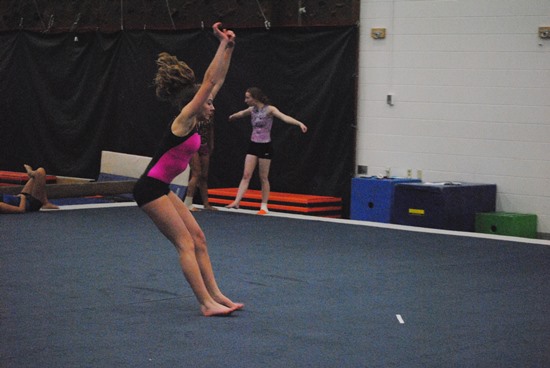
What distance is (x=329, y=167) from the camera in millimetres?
12711

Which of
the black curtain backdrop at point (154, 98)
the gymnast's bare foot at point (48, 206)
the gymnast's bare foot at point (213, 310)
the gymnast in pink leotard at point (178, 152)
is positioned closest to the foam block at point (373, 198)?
the black curtain backdrop at point (154, 98)

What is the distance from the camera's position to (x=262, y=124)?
473 inches

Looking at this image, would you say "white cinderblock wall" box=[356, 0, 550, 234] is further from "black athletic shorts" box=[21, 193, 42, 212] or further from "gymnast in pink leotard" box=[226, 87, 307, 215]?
"black athletic shorts" box=[21, 193, 42, 212]

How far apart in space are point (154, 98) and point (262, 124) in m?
3.16

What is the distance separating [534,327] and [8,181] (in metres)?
10.4

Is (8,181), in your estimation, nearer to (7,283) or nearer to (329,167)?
(329,167)

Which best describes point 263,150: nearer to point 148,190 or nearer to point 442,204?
point 442,204

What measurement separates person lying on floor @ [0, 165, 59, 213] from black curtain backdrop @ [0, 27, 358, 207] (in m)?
3.13

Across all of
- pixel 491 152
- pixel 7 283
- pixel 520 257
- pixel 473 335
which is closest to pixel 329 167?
pixel 491 152

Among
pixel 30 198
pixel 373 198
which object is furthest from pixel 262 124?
pixel 30 198

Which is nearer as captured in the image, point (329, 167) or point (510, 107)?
point (510, 107)

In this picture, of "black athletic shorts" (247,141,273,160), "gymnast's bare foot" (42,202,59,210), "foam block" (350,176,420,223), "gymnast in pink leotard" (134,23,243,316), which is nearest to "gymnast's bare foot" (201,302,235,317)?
"gymnast in pink leotard" (134,23,243,316)

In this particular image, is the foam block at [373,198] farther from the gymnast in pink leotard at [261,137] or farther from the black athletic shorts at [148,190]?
the black athletic shorts at [148,190]

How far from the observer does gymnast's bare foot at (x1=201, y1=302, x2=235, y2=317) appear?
6008 millimetres
